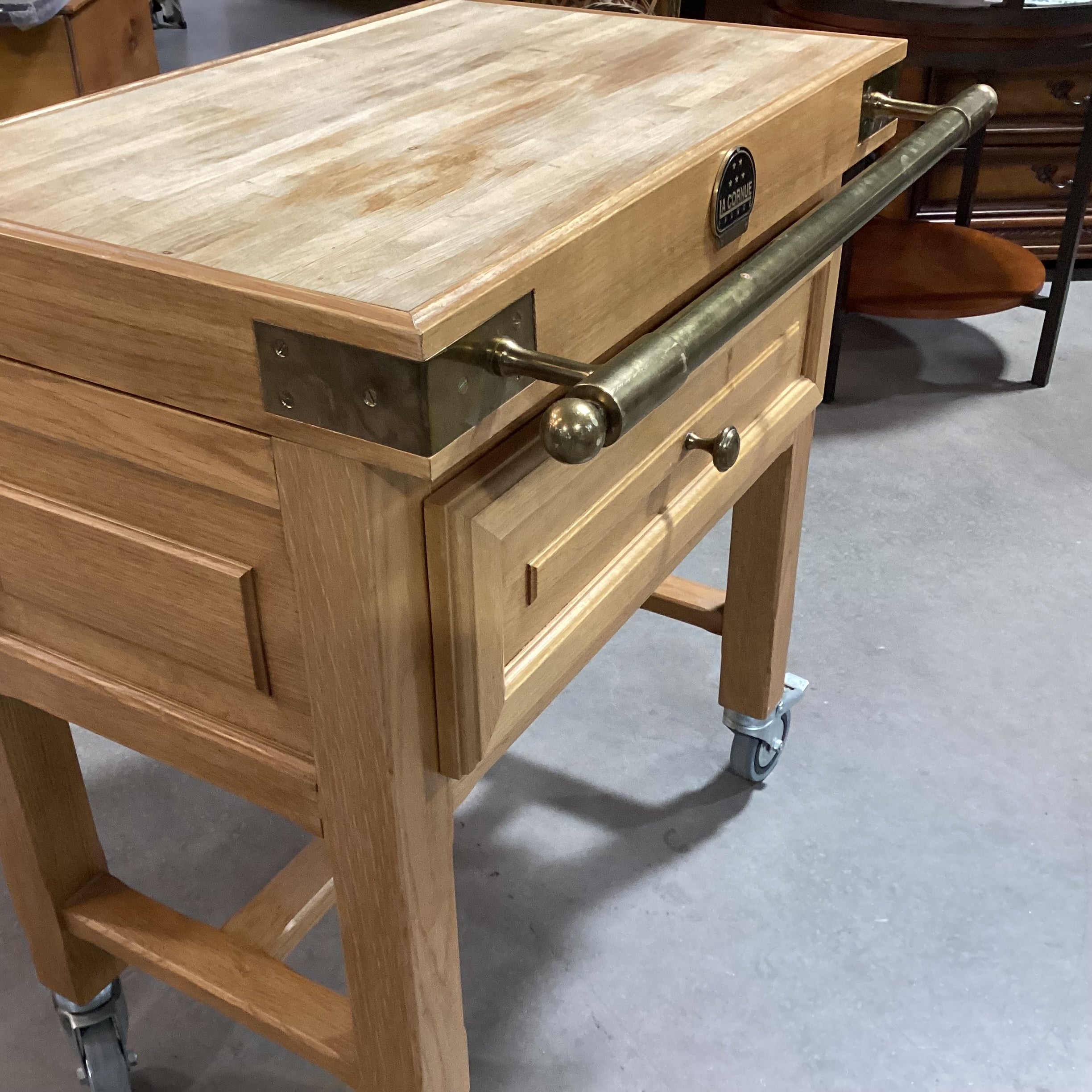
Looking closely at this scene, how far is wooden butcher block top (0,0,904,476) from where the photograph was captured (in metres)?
0.56

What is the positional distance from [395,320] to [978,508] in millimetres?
1746

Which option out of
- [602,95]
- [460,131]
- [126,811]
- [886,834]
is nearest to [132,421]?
[460,131]

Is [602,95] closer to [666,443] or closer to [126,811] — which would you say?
[666,443]

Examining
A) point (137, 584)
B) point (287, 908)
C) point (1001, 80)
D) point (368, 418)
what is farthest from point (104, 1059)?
point (1001, 80)

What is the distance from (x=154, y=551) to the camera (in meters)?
0.69

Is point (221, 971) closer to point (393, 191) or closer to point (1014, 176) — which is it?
point (393, 191)

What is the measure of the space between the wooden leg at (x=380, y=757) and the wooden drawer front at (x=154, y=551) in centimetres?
3

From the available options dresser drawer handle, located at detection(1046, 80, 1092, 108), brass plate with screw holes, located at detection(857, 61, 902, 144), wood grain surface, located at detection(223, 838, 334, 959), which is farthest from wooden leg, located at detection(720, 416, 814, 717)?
dresser drawer handle, located at detection(1046, 80, 1092, 108)

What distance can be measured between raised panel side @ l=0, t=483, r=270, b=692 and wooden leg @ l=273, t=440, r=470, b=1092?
0.19 feet

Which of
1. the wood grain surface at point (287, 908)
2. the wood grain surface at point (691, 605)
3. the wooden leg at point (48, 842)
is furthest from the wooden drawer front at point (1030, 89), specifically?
the wooden leg at point (48, 842)

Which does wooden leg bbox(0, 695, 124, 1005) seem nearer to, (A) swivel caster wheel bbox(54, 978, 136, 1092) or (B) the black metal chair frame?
(A) swivel caster wheel bbox(54, 978, 136, 1092)

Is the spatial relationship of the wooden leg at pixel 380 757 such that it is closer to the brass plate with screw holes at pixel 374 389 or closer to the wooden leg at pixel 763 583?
the brass plate with screw holes at pixel 374 389

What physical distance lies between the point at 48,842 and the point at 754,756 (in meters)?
0.84

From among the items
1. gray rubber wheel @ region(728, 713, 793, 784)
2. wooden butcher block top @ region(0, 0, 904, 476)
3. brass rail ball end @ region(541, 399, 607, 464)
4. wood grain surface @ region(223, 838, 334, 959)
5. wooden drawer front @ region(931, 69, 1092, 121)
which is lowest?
gray rubber wheel @ region(728, 713, 793, 784)
